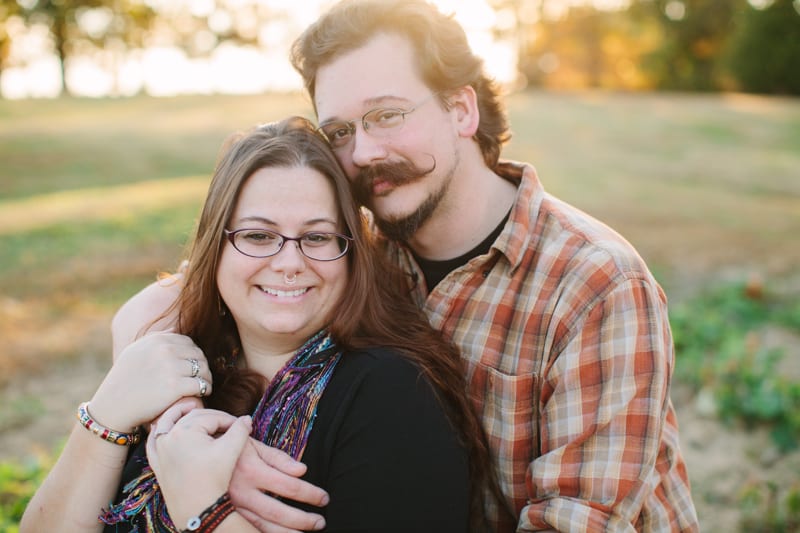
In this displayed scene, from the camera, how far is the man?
225 cm

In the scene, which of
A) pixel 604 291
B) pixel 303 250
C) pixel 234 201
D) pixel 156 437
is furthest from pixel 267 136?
pixel 604 291

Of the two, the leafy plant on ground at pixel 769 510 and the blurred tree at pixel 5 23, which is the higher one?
the blurred tree at pixel 5 23

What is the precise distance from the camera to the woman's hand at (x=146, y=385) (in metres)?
2.24

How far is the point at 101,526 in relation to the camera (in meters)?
A: 2.33

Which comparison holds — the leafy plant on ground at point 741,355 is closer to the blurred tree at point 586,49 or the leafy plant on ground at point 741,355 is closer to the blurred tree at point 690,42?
the blurred tree at point 690,42

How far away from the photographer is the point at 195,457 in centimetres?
200

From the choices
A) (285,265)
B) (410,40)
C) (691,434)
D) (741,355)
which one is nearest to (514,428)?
(285,265)

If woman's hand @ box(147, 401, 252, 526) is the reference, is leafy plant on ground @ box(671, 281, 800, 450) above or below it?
below

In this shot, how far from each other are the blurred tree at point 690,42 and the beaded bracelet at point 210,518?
3213cm

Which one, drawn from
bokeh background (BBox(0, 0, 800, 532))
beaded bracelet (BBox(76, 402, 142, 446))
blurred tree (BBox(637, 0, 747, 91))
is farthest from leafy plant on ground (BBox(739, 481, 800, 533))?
blurred tree (BBox(637, 0, 747, 91))

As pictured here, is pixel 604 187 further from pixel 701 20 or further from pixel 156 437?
pixel 701 20

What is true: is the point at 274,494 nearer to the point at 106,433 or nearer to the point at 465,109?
the point at 106,433

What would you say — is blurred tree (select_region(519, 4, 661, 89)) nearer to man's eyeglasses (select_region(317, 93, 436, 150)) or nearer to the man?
the man

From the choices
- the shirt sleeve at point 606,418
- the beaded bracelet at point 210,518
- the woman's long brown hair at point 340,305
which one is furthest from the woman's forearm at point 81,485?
the shirt sleeve at point 606,418
